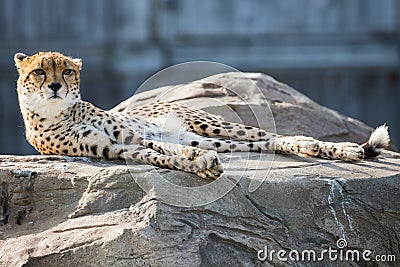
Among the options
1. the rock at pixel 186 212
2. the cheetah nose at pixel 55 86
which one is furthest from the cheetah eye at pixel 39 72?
the rock at pixel 186 212

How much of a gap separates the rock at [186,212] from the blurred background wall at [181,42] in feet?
18.9

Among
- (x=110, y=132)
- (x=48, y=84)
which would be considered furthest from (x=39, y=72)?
(x=110, y=132)

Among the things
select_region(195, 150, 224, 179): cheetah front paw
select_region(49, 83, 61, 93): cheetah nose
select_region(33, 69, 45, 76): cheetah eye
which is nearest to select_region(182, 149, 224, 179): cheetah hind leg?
select_region(195, 150, 224, 179): cheetah front paw

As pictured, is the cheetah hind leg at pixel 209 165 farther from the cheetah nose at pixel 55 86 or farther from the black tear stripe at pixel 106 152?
the cheetah nose at pixel 55 86

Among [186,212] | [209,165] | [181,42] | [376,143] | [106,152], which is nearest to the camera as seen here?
[186,212]

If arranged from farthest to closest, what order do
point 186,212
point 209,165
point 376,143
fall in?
point 376,143 < point 209,165 < point 186,212

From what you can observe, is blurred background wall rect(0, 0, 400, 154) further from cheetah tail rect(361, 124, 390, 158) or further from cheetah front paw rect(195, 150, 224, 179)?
cheetah front paw rect(195, 150, 224, 179)

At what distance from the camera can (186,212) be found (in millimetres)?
5383

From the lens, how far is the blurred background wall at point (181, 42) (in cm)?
1170

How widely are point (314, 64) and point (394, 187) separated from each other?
6314 mm

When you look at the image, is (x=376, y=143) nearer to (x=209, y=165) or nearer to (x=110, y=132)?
(x=209, y=165)

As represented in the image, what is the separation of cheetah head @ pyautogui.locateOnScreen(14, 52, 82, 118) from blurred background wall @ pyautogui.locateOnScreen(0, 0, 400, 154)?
16.7 feet

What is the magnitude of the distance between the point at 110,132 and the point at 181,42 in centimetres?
559

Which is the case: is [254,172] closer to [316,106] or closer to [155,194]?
[155,194]
